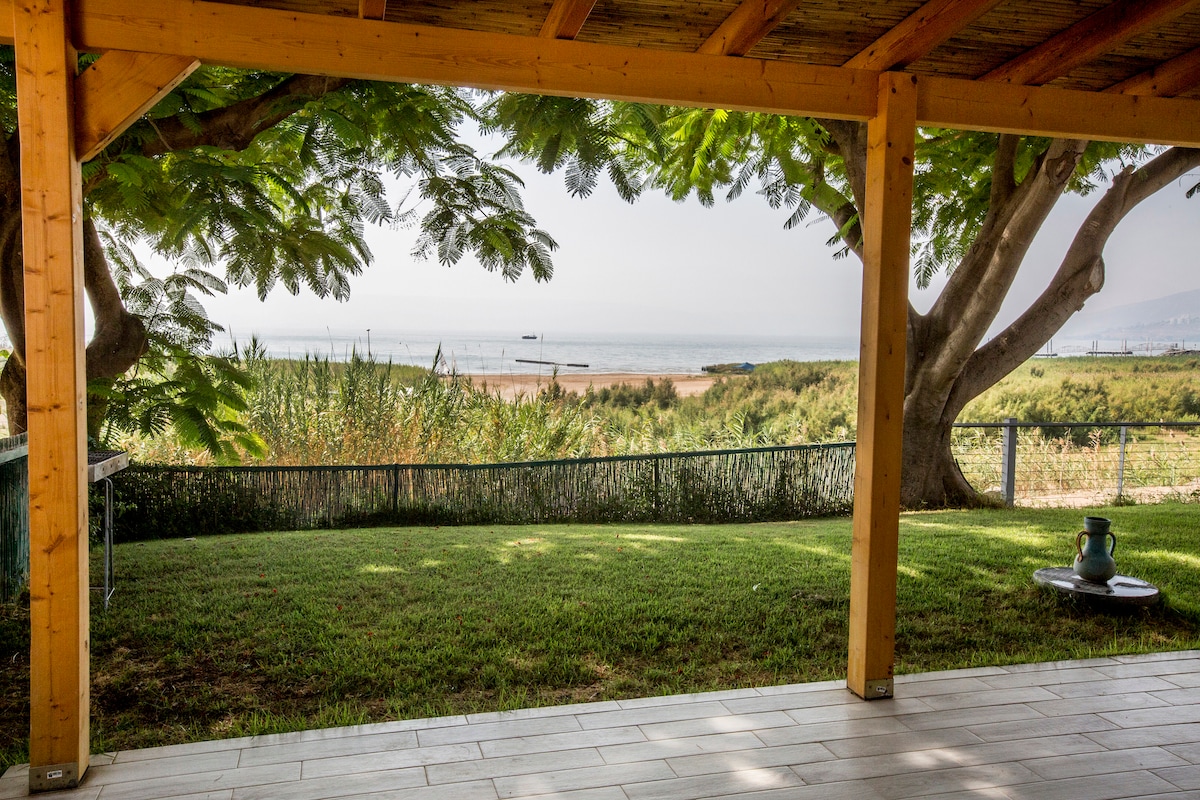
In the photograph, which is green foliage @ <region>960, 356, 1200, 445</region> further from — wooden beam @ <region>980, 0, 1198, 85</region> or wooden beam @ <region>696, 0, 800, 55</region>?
wooden beam @ <region>696, 0, 800, 55</region>

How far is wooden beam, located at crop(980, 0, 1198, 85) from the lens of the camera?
8.73 ft

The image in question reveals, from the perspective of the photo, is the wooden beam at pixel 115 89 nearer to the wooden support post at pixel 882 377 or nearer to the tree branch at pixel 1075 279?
the wooden support post at pixel 882 377

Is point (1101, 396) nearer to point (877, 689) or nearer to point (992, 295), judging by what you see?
point (992, 295)

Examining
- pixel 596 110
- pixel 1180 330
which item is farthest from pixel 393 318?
pixel 596 110

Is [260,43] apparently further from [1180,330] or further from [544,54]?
[1180,330]

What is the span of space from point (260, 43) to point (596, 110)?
6.94 feet

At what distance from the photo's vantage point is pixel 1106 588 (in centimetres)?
432

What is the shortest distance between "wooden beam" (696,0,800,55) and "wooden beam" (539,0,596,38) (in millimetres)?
482

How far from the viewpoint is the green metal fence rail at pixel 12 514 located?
4051 mm

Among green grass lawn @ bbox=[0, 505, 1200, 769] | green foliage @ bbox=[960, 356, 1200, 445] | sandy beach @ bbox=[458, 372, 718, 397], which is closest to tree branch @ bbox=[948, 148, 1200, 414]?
green grass lawn @ bbox=[0, 505, 1200, 769]

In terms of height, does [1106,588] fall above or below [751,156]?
below

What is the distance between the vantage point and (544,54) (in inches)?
106

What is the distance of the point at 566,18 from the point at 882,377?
1670mm

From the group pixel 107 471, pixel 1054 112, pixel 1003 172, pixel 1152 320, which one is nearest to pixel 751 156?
pixel 1003 172
